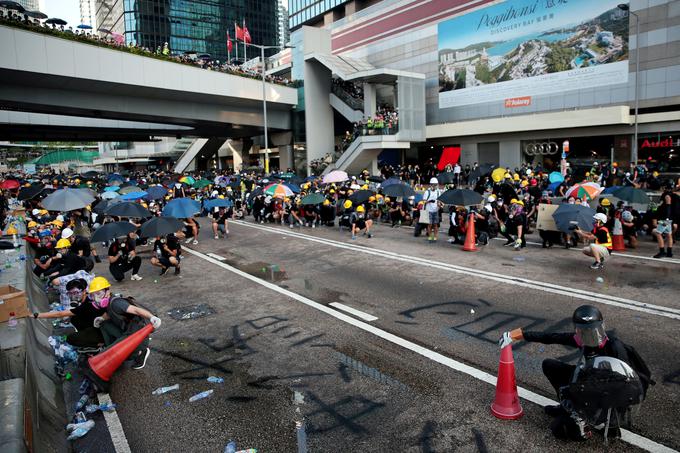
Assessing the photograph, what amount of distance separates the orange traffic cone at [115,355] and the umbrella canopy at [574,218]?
9.33 m

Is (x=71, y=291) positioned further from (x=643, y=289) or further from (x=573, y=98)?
(x=573, y=98)

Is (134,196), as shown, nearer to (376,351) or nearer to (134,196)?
(134,196)

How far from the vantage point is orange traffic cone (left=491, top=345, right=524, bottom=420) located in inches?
181

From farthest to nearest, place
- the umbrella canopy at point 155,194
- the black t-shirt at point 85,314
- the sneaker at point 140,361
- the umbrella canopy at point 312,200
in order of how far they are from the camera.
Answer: the umbrella canopy at point 155,194 < the umbrella canopy at point 312,200 < the black t-shirt at point 85,314 < the sneaker at point 140,361

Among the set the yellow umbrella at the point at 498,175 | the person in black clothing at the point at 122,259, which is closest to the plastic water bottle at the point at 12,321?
the person in black clothing at the point at 122,259

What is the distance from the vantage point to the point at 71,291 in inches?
279

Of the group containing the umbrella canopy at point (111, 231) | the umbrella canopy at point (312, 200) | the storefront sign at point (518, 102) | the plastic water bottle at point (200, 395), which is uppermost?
the storefront sign at point (518, 102)

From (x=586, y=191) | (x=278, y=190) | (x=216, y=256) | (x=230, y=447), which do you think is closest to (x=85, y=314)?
(x=230, y=447)

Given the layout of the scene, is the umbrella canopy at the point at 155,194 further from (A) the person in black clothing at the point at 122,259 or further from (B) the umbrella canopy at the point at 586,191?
(B) the umbrella canopy at the point at 586,191

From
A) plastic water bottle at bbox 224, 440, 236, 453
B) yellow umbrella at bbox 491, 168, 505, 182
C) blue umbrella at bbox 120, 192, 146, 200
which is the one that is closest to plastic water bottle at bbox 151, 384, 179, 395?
plastic water bottle at bbox 224, 440, 236, 453

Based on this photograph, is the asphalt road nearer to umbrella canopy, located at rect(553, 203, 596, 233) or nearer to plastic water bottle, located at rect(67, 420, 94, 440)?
plastic water bottle, located at rect(67, 420, 94, 440)

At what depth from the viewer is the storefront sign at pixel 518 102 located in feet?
118

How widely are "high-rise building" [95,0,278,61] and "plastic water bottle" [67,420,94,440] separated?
10176 cm

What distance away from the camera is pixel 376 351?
21.0ft
